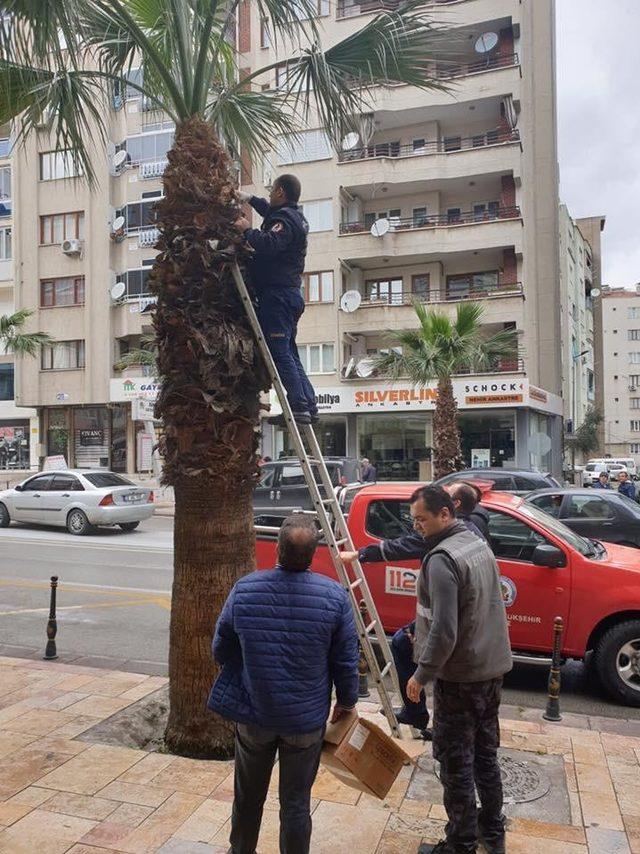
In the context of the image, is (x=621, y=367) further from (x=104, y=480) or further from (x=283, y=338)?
(x=283, y=338)

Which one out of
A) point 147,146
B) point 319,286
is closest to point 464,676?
point 319,286

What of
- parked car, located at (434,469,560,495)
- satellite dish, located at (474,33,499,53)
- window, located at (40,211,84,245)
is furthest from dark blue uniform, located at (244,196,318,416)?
window, located at (40,211,84,245)

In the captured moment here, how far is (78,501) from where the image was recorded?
17281mm

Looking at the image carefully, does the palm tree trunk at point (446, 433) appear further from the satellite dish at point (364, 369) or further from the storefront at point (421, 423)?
the satellite dish at point (364, 369)

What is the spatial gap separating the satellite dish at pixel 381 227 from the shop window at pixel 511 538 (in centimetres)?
2511

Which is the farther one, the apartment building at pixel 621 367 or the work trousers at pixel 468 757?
the apartment building at pixel 621 367

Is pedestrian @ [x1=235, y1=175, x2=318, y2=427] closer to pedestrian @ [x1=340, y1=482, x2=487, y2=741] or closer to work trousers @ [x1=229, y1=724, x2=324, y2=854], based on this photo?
pedestrian @ [x1=340, y1=482, x2=487, y2=741]

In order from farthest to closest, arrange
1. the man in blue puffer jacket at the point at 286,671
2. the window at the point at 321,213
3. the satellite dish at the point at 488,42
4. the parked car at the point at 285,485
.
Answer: the window at the point at 321,213
the satellite dish at the point at 488,42
the parked car at the point at 285,485
the man in blue puffer jacket at the point at 286,671

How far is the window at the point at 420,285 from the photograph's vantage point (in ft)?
104

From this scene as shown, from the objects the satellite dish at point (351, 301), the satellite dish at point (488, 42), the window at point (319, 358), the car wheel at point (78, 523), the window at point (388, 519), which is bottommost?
the car wheel at point (78, 523)

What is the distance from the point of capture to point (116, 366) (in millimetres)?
34906

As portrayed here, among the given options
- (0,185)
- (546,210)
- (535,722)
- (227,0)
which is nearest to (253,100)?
(227,0)

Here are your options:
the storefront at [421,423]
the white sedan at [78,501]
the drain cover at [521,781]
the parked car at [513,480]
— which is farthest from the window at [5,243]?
the drain cover at [521,781]

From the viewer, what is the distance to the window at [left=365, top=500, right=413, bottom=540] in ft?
23.6
